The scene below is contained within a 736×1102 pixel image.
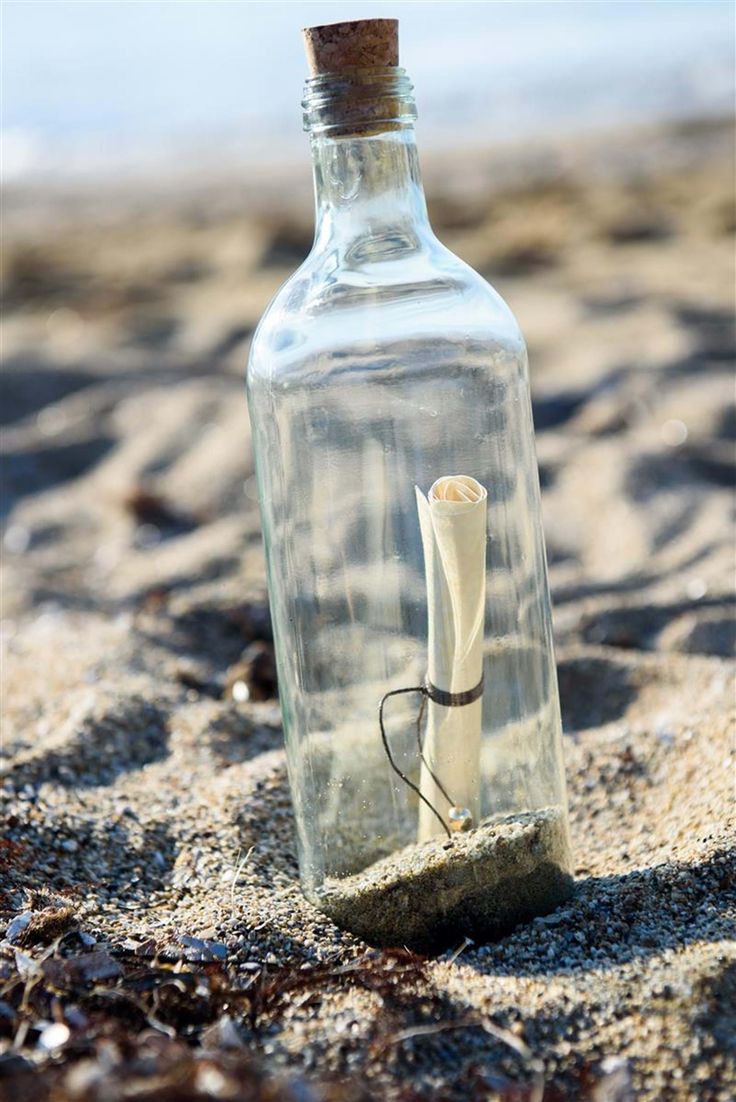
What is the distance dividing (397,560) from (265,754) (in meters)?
0.76

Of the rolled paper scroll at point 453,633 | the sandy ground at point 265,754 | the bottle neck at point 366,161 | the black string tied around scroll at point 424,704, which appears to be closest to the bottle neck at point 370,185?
the bottle neck at point 366,161

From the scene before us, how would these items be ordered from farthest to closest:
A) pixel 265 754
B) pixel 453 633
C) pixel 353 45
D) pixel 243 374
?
pixel 243 374
pixel 265 754
pixel 453 633
pixel 353 45

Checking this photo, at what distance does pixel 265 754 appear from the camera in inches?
89.3

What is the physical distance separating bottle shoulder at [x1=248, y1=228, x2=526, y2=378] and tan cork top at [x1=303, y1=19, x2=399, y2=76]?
0.72 ft

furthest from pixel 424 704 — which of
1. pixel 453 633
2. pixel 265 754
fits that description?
pixel 265 754

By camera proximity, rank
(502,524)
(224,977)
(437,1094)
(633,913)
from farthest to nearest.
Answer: (502,524) → (633,913) → (224,977) → (437,1094)

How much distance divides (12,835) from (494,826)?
0.72 m

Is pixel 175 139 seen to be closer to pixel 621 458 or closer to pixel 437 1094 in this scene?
pixel 621 458

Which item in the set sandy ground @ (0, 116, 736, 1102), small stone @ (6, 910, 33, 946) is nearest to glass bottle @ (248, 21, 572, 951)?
sandy ground @ (0, 116, 736, 1102)

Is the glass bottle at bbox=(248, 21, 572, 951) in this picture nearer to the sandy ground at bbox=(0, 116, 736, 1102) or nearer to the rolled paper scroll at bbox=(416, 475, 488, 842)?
the rolled paper scroll at bbox=(416, 475, 488, 842)

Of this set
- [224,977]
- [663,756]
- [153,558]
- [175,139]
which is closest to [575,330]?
[153,558]

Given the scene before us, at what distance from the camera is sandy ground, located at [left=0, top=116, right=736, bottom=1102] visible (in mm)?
1259

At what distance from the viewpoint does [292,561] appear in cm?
165

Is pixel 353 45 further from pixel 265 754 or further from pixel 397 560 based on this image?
pixel 265 754
